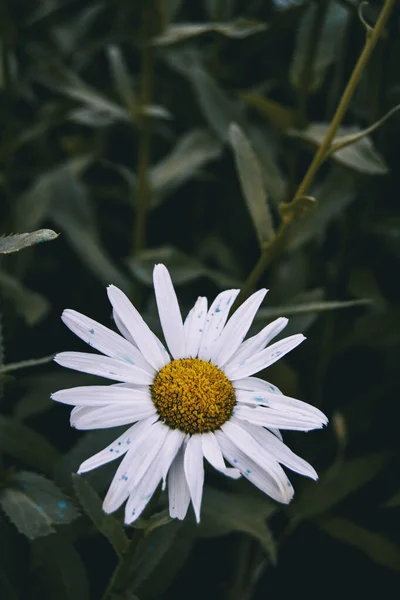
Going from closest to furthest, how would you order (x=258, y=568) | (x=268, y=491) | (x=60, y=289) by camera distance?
(x=268, y=491) < (x=258, y=568) < (x=60, y=289)

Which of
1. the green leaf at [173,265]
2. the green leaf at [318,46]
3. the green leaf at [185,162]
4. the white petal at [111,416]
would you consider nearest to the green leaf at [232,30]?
the green leaf at [318,46]

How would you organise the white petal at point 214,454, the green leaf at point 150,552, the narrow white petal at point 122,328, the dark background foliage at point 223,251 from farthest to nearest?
the dark background foliage at point 223,251, the green leaf at point 150,552, the narrow white petal at point 122,328, the white petal at point 214,454

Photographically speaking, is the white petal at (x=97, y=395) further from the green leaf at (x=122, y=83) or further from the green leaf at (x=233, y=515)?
the green leaf at (x=122, y=83)

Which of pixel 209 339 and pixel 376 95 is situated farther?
pixel 376 95

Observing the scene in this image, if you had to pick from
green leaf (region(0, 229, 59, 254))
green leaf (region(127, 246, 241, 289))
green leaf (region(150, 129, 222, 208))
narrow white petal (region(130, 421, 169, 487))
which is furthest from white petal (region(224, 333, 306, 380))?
green leaf (region(150, 129, 222, 208))

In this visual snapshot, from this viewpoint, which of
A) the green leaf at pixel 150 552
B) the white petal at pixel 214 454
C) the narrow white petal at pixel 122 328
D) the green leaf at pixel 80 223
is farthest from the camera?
the green leaf at pixel 80 223

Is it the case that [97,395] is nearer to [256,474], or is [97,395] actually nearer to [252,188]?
[256,474]

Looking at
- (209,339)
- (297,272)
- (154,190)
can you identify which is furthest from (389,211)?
(209,339)

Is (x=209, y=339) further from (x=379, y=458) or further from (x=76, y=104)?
(x=76, y=104)
